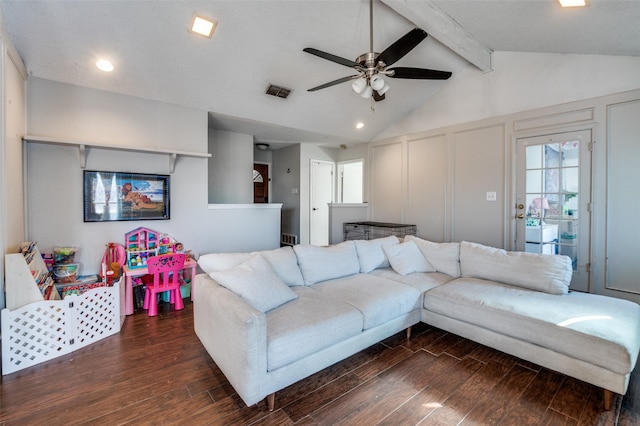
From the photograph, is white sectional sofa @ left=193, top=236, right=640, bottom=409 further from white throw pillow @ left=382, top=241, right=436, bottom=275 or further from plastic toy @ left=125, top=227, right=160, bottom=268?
plastic toy @ left=125, top=227, right=160, bottom=268

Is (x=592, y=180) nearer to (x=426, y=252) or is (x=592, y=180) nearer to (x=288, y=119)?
(x=426, y=252)

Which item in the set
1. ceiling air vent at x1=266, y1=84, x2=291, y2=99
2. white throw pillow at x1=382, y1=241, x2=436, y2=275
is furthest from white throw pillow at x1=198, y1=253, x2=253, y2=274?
ceiling air vent at x1=266, y1=84, x2=291, y2=99

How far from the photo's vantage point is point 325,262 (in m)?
2.88

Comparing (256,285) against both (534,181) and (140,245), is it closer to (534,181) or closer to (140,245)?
(140,245)

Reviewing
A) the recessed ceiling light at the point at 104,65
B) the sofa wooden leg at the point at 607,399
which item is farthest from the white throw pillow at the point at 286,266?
the recessed ceiling light at the point at 104,65

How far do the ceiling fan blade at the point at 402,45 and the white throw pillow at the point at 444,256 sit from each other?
2.04 metres

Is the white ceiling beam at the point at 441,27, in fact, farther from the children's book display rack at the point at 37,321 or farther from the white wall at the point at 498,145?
the children's book display rack at the point at 37,321

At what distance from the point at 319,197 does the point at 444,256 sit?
4.25 metres

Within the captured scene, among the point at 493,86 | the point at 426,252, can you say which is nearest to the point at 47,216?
the point at 426,252

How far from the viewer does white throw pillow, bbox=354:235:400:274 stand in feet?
10.5

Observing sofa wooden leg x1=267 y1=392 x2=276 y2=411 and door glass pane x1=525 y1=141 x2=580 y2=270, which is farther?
door glass pane x1=525 y1=141 x2=580 y2=270

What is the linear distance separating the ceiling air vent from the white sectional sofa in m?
→ 2.35

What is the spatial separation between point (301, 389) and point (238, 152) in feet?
15.3

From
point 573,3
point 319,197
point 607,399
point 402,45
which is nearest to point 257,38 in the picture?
point 402,45
